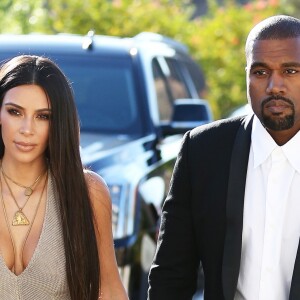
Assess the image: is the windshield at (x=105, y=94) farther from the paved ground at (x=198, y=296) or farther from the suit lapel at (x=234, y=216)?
the suit lapel at (x=234, y=216)

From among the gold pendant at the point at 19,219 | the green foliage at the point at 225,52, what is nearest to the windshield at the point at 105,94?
the gold pendant at the point at 19,219

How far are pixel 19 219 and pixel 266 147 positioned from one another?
922mm

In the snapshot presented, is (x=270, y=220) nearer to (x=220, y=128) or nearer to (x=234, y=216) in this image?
(x=234, y=216)

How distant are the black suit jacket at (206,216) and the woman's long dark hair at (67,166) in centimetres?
29

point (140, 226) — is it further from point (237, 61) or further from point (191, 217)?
point (237, 61)

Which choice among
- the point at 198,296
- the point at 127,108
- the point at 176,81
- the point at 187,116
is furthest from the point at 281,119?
the point at 176,81

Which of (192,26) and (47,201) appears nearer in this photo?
(47,201)

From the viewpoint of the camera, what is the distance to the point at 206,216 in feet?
14.2

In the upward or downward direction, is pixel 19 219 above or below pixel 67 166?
below

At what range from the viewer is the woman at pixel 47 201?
425 cm

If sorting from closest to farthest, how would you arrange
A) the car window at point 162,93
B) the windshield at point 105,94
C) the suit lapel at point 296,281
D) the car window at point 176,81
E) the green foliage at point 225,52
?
the suit lapel at point 296,281
the windshield at point 105,94
the car window at point 162,93
the car window at point 176,81
the green foliage at point 225,52

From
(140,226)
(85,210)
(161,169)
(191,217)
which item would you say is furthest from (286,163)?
(161,169)

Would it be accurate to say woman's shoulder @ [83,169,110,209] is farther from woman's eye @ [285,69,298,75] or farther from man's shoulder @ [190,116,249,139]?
woman's eye @ [285,69,298,75]

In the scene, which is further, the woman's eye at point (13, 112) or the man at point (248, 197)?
the woman's eye at point (13, 112)
